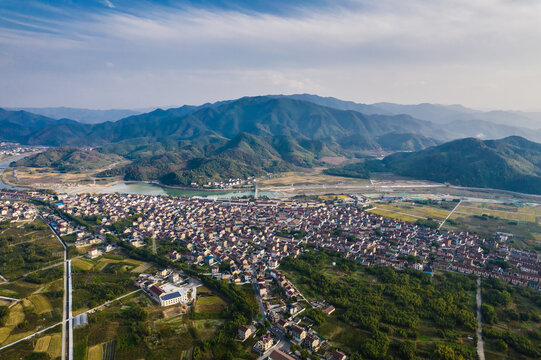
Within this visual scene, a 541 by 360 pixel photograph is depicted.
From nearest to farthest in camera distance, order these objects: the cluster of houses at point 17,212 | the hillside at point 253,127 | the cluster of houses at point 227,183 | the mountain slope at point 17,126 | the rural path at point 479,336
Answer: the rural path at point 479,336, the cluster of houses at point 17,212, the cluster of houses at point 227,183, the hillside at point 253,127, the mountain slope at point 17,126

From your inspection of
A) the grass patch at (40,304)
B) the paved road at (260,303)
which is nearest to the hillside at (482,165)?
the paved road at (260,303)

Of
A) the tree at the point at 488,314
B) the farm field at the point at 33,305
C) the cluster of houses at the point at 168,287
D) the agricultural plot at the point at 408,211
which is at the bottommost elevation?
the farm field at the point at 33,305

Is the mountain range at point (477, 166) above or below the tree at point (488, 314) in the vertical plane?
above

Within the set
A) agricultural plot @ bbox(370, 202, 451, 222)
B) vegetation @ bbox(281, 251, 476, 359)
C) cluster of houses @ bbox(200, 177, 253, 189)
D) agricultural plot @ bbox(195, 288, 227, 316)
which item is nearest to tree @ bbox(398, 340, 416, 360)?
vegetation @ bbox(281, 251, 476, 359)

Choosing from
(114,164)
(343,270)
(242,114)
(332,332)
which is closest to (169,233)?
(343,270)

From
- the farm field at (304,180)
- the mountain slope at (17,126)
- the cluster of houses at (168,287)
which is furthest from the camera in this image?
the mountain slope at (17,126)

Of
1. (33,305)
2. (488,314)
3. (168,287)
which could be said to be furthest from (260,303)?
(33,305)

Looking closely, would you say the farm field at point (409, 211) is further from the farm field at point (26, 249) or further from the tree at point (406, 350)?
the farm field at point (26, 249)

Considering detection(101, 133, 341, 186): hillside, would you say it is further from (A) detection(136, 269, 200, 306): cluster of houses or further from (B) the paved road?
(B) the paved road
